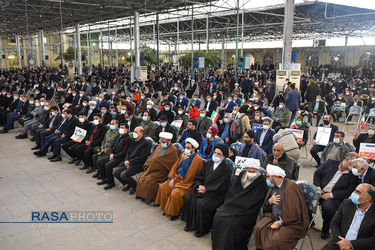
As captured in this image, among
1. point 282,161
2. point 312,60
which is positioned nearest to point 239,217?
point 282,161

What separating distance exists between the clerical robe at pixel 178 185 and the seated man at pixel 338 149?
2.49 meters

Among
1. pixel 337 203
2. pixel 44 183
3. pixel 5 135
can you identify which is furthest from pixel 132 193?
pixel 5 135

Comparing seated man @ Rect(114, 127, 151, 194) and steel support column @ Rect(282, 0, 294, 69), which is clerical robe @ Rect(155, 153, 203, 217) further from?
steel support column @ Rect(282, 0, 294, 69)

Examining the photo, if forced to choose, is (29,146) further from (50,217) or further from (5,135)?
(50,217)

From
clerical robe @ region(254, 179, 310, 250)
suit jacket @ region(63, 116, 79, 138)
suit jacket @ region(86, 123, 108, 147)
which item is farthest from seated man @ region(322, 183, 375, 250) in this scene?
suit jacket @ region(63, 116, 79, 138)

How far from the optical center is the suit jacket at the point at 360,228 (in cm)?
327

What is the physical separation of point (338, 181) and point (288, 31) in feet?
35.8

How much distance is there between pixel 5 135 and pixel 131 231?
8.63 metres

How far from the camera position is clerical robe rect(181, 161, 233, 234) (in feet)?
14.8

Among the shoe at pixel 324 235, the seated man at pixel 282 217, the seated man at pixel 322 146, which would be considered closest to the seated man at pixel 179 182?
the seated man at pixel 282 217

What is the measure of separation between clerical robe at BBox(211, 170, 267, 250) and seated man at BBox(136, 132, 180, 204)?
1695 mm

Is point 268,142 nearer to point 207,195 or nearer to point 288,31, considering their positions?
point 207,195

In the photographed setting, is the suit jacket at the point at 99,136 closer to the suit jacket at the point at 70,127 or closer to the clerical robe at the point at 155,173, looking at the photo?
the suit jacket at the point at 70,127

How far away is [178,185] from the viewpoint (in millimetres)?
5082
